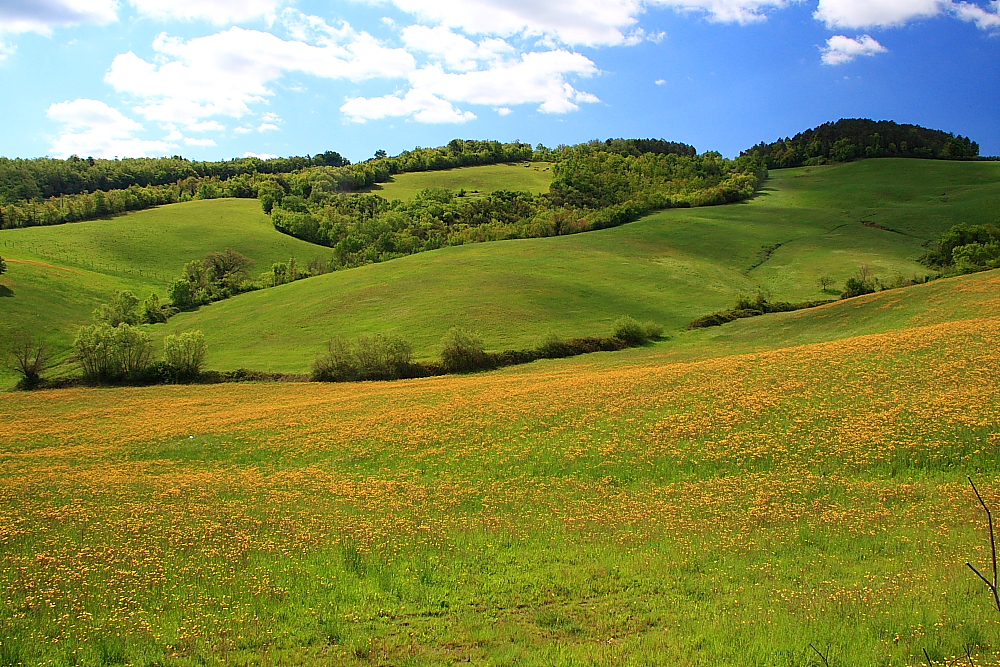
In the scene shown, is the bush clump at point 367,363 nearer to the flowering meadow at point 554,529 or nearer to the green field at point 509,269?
the green field at point 509,269

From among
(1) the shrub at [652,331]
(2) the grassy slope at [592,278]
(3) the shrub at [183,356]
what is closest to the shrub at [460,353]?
(2) the grassy slope at [592,278]

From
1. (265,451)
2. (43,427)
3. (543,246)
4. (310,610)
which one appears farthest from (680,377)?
(543,246)

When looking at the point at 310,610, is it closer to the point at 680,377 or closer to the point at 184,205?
the point at 680,377

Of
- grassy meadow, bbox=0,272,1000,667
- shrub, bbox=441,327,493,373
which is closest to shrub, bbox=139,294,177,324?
shrub, bbox=441,327,493,373

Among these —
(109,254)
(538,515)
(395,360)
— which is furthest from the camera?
(109,254)

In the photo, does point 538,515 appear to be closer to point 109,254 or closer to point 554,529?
point 554,529

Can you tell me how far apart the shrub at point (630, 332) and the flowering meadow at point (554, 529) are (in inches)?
1349

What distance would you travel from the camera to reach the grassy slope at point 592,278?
256ft

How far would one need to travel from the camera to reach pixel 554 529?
18219 millimetres

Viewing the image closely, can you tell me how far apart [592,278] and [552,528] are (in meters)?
80.3

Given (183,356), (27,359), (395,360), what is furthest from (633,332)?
(27,359)

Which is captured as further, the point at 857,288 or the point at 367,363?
the point at 857,288

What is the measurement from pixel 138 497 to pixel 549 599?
14800mm

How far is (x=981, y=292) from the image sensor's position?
157ft
